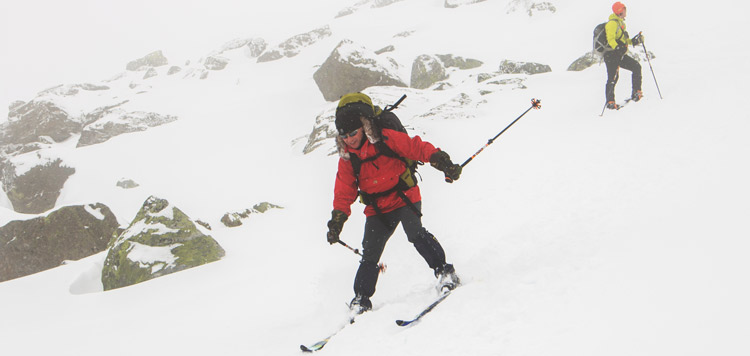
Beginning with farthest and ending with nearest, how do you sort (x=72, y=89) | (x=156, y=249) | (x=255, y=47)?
(x=255, y=47), (x=72, y=89), (x=156, y=249)

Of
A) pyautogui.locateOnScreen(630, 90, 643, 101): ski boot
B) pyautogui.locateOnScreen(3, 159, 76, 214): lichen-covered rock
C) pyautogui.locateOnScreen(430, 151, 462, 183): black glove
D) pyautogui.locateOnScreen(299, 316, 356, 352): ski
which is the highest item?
pyautogui.locateOnScreen(430, 151, 462, 183): black glove

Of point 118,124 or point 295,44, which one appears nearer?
point 118,124

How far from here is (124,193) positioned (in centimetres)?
1667

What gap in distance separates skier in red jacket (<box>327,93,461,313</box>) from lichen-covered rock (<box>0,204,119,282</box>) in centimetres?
846

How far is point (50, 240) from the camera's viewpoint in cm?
877

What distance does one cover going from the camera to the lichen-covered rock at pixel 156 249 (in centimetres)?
666

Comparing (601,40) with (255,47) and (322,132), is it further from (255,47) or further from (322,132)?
(255,47)

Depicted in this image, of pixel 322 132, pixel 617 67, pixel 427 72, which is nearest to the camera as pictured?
pixel 617 67

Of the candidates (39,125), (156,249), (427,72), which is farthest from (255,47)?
(156,249)

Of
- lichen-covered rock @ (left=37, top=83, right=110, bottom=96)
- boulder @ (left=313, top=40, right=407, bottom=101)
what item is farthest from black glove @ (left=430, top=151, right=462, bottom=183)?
lichen-covered rock @ (left=37, top=83, right=110, bottom=96)

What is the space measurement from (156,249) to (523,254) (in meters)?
6.45

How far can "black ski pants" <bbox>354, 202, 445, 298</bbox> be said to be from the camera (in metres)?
3.88

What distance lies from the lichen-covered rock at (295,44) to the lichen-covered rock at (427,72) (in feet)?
65.9

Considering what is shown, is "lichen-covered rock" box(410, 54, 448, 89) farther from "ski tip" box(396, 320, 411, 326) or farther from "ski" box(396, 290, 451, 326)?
"ski tip" box(396, 320, 411, 326)
